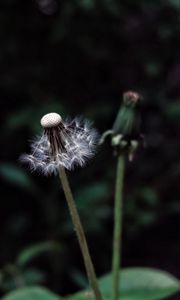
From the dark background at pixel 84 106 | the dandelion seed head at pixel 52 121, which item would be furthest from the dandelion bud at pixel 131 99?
the dark background at pixel 84 106

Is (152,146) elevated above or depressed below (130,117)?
above

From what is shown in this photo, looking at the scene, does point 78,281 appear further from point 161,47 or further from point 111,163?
point 161,47

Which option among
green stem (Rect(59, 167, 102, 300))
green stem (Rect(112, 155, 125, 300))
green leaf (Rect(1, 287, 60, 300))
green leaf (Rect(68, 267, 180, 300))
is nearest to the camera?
green stem (Rect(59, 167, 102, 300))

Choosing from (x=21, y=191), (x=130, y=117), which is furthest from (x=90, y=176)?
(x=130, y=117)

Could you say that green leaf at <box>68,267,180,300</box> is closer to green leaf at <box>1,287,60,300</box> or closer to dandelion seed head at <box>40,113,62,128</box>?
A: green leaf at <box>1,287,60,300</box>

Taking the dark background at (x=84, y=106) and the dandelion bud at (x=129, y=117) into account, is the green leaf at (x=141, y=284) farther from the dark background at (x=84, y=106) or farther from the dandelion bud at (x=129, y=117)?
the dark background at (x=84, y=106)

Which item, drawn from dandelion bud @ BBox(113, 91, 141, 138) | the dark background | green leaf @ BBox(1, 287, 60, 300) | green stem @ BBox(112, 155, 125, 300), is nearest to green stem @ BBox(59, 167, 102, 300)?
green stem @ BBox(112, 155, 125, 300)

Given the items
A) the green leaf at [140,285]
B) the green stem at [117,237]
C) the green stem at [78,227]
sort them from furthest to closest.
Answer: the green leaf at [140,285] < the green stem at [117,237] < the green stem at [78,227]
